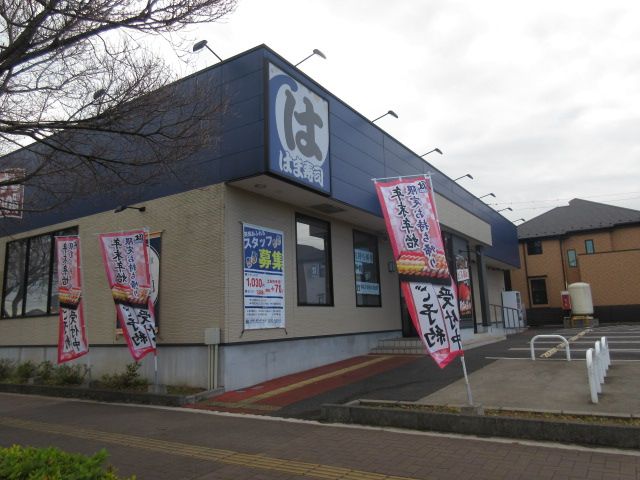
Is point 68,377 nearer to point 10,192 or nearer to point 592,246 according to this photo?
point 10,192

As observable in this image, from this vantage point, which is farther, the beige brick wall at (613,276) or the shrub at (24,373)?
the beige brick wall at (613,276)

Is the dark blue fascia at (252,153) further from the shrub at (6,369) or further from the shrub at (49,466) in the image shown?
the shrub at (49,466)

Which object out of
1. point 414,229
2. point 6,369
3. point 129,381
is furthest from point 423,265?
point 6,369

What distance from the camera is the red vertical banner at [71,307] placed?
1136cm

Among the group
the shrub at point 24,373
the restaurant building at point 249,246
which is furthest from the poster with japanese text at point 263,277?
the shrub at point 24,373

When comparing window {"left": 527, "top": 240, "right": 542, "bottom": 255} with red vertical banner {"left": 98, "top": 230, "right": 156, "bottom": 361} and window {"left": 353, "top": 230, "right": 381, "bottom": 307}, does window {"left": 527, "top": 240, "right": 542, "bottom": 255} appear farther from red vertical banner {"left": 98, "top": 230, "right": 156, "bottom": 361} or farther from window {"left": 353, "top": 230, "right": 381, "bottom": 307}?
red vertical banner {"left": 98, "top": 230, "right": 156, "bottom": 361}

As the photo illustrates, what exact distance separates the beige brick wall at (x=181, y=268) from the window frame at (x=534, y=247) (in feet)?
98.2

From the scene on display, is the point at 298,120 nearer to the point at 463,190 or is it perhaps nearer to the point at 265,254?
the point at 265,254

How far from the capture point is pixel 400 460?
5449 mm

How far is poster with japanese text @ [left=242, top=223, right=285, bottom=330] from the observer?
36.3 ft

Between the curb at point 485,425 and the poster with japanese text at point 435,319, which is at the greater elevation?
the poster with japanese text at point 435,319

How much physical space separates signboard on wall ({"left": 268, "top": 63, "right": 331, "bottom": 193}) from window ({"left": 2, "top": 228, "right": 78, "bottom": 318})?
25.1 ft

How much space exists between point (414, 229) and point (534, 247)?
31160mm

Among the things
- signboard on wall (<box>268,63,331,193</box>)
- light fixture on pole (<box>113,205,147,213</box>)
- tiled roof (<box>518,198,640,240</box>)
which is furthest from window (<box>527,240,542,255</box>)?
light fixture on pole (<box>113,205,147,213</box>)
